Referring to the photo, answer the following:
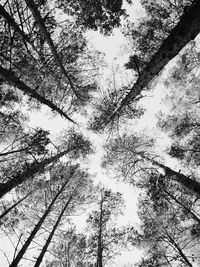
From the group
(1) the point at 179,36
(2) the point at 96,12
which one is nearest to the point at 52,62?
(2) the point at 96,12

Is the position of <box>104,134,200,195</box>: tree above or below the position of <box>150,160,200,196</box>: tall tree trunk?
above

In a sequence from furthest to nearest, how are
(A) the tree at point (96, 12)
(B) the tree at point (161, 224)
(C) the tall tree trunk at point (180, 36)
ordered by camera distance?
(B) the tree at point (161, 224), (A) the tree at point (96, 12), (C) the tall tree trunk at point (180, 36)

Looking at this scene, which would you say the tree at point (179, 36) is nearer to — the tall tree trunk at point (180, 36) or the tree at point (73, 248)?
the tall tree trunk at point (180, 36)

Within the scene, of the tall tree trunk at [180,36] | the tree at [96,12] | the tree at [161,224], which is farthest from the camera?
the tree at [161,224]

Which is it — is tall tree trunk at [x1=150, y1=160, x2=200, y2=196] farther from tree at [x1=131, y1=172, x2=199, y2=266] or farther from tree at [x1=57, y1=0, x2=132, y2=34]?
tree at [x1=57, y1=0, x2=132, y2=34]

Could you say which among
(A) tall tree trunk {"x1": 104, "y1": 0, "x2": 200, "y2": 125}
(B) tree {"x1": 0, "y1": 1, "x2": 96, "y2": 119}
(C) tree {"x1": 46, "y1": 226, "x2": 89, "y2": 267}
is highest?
(B) tree {"x1": 0, "y1": 1, "x2": 96, "y2": 119}

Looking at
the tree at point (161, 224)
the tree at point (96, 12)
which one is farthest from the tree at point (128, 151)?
the tree at point (96, 12)

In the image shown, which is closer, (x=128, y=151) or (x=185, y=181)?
(x=185, y=181)

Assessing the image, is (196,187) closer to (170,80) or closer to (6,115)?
(170,80)

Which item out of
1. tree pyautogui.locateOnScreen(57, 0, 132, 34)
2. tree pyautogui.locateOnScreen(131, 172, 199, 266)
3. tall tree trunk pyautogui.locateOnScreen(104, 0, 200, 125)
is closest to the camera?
tall tree trunk pyautogui.locateOnScreen(104, 0, 200, 125)

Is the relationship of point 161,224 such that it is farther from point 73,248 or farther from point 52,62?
point 52,62

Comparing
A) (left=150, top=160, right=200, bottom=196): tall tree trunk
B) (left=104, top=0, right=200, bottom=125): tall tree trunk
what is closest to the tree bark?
(left=150, top=160, right=200, bottom=196): tall tree trunk

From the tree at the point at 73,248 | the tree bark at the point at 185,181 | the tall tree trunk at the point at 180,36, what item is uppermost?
the tree bark at the point at 185,181

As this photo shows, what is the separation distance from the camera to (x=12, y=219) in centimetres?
929
